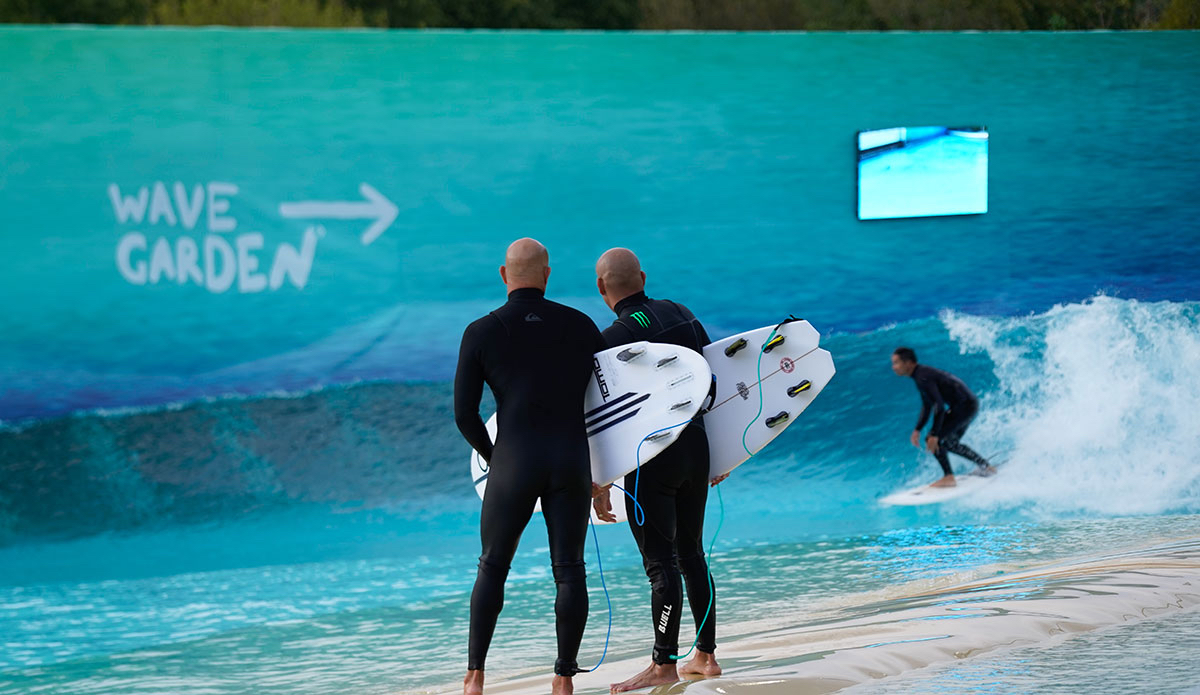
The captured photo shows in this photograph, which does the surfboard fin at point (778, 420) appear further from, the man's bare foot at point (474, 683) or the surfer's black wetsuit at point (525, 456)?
the man's bare foot at point (474, 683)

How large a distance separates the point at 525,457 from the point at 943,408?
246 inches

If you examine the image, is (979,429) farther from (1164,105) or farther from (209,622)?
(209,622)

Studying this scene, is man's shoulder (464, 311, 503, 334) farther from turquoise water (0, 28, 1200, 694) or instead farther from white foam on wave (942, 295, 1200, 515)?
white foam on wave (942, 295, 1200, 515)

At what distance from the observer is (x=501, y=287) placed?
8773 mm

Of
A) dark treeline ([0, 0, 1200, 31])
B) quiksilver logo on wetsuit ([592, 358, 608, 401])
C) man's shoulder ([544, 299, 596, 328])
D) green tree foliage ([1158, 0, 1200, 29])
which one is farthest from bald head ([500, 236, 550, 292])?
dark treeline ([0, 0, 1200, 31])

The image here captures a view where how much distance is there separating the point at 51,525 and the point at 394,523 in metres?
2.35


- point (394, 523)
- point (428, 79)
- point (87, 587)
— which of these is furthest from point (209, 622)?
point (428, 79)

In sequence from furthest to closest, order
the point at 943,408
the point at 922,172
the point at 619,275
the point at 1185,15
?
1. the point at 1185,15
2. the point at 922,172
3. the point at 943,408
4. the point at 619,275

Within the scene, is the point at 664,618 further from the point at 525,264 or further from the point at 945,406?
the point at 945,406

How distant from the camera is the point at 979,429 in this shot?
902cm

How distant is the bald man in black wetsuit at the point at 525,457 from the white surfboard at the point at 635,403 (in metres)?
0.20

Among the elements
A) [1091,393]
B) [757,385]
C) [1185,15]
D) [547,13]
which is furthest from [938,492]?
[547,13]

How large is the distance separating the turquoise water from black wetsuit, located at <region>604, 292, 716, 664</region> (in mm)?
3107

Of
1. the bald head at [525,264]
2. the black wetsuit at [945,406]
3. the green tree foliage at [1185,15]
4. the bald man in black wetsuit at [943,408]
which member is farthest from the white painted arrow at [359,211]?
the green tree foliage at [1185,15]
